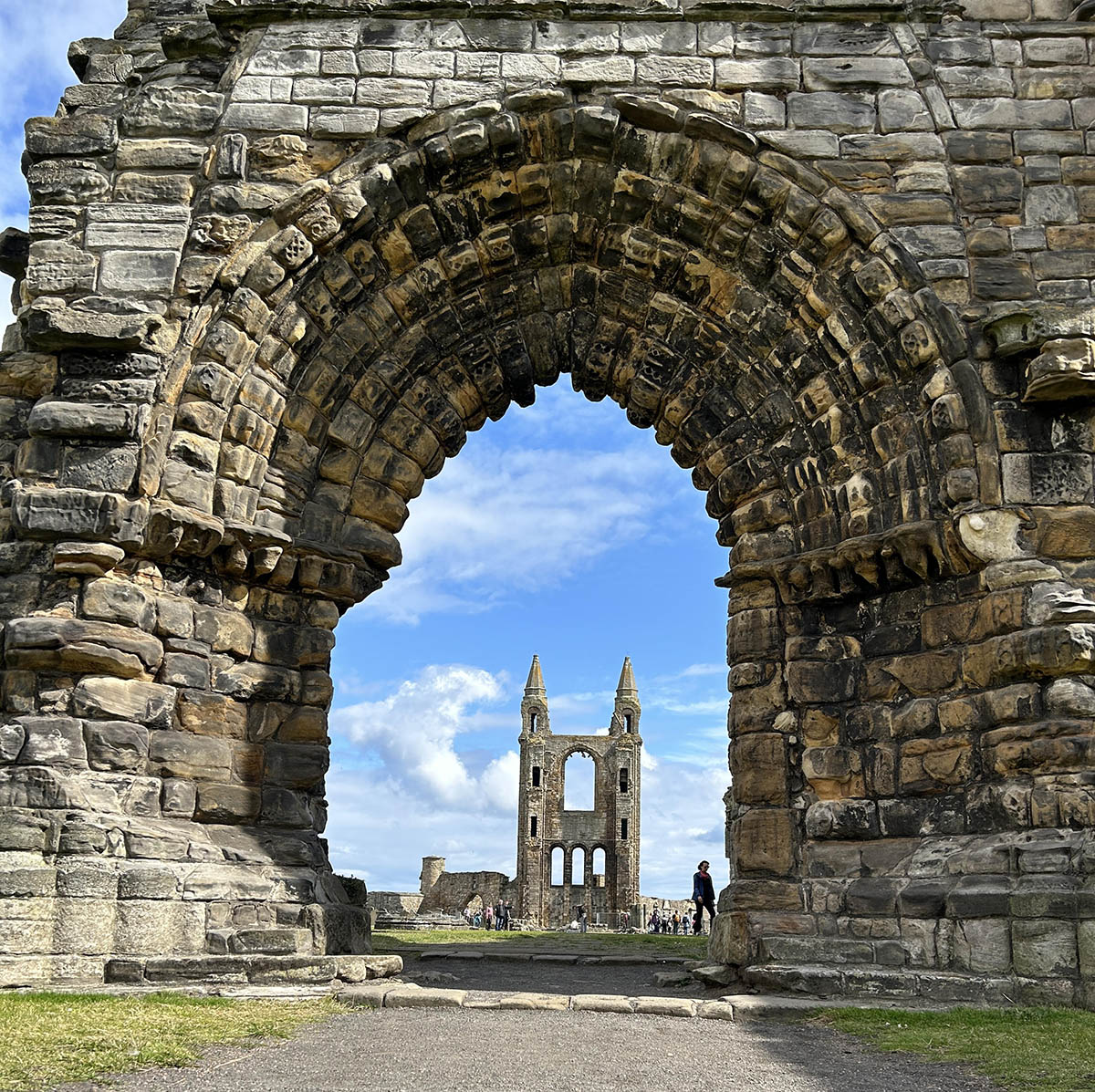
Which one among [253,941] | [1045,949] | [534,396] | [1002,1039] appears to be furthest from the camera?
[534,396]

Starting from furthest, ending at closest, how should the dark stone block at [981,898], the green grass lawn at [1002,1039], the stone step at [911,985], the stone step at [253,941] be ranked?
1. the stone step at [253,941]
2. the dark stone block at [981,898]
3. the stone step at [911,985]
4. the green grass lawn at [1002,1039]

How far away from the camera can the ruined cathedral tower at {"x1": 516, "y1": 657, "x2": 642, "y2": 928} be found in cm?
5247

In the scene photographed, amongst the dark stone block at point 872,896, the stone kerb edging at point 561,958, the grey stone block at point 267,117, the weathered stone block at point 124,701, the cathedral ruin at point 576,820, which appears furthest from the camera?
the cathedral ruin at point 576,820

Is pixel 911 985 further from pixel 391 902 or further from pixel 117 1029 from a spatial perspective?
pixel 391 902

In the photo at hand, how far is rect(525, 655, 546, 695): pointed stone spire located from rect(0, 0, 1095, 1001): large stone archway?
47.7 metres

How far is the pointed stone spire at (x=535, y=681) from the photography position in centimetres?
5766

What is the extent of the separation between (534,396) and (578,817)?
46654 mm

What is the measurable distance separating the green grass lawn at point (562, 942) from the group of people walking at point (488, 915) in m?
18.6

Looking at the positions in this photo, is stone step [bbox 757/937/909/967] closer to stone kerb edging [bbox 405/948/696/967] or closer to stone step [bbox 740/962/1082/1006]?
stone step [bbox 740/962/1082/1006]

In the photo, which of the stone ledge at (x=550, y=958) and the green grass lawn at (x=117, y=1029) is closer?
the green grass lawn at (x=117, y=1029)

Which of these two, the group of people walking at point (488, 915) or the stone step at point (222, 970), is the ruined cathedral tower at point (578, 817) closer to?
the group of people walking at point (488, 915)

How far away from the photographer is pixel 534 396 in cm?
1083

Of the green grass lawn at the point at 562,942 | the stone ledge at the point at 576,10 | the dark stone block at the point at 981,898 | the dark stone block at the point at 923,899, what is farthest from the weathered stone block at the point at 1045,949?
the stone ledge at the point at 576,10

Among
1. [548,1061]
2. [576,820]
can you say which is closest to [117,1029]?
[548,1061]
